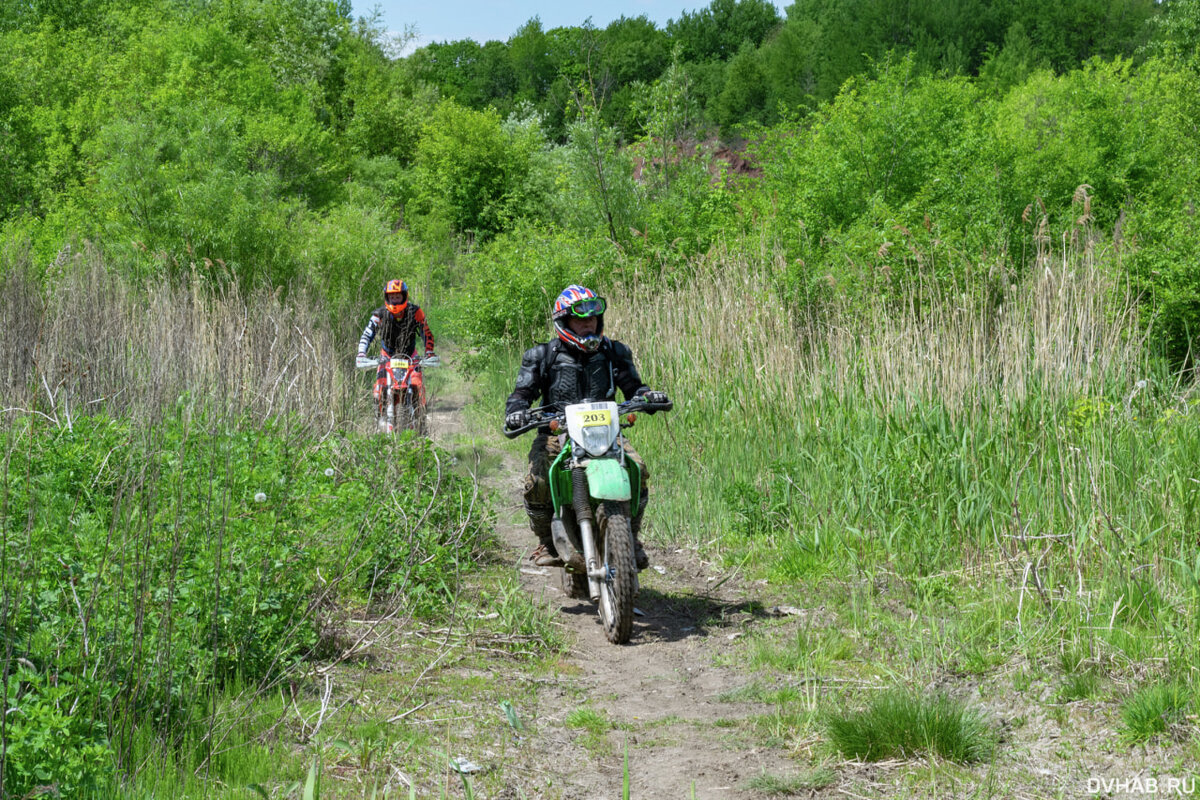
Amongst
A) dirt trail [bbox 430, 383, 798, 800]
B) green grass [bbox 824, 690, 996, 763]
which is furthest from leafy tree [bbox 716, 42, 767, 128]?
green grass [bbox 824, 690, 996, 763]

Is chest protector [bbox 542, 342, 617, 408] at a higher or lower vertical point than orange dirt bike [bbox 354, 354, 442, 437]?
higher

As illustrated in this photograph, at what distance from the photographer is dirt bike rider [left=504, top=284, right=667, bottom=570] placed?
669cm

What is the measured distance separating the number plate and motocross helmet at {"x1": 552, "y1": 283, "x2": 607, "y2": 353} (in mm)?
567

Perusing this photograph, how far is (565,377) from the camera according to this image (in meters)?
6.78

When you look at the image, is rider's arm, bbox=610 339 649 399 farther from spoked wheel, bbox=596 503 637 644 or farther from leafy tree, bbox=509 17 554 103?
leafy tree, bbox=509 17 554 103

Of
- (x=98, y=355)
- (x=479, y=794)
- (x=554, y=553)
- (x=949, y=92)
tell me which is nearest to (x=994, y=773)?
(x=479, y=794)

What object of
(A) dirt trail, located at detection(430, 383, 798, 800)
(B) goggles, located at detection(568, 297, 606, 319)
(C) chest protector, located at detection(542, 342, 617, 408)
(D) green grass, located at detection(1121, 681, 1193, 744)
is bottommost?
(A) dirt trail, located at detection(430, 383, 798, 800)

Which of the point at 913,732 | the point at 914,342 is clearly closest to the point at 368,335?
the point at 914,342

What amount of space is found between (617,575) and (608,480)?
52cm

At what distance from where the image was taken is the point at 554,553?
696 centimetres

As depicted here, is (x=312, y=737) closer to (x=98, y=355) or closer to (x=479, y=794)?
(x=479, y=794)

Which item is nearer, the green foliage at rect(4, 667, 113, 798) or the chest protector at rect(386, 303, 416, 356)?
the green foliage at rect(4, 667, 113, 798)

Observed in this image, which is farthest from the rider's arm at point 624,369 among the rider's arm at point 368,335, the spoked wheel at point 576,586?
the rider's arm at point 368,335

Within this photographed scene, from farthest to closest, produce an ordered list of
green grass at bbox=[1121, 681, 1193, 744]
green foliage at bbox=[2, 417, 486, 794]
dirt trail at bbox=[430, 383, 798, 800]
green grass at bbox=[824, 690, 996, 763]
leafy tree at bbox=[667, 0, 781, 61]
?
leafy tree at bbox=[667, 0, 781, 61] → dirt trail at bbox=[430, 383, 798, 800] → green grass at bbox=[824, 690, 996, 763] → green grass at bbox=[1121, 681, 1193, 744] → green foliage at bbox=[2, 417, 486, 794]
